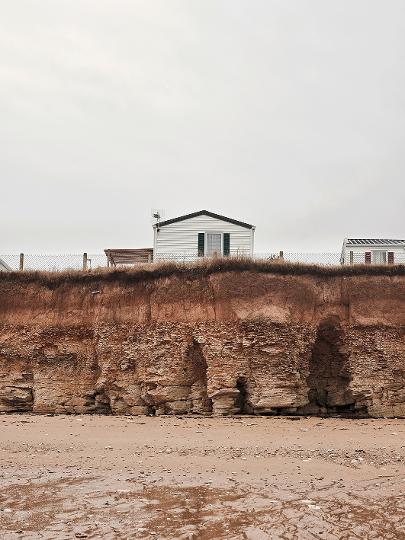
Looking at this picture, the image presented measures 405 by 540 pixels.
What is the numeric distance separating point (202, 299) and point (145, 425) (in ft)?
18.6

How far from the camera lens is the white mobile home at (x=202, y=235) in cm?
3089

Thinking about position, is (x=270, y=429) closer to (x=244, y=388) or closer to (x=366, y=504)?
(x=244, y=388)

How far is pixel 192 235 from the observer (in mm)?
30984

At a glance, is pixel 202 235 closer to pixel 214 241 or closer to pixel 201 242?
pixel 201 242

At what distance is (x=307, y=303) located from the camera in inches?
872

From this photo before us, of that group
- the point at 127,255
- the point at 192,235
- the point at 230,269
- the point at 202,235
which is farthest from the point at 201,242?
the point at 230,269

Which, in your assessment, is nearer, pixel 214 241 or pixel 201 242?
pixel 201 242

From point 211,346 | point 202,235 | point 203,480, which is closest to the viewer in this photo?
point 203,480

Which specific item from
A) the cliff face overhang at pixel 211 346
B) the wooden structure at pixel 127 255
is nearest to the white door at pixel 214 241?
the wooden structure at pixel 127 255

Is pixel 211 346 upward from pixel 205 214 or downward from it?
downward

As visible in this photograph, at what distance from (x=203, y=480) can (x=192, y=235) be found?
2067 cm

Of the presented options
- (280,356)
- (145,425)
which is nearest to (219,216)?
(280,356)

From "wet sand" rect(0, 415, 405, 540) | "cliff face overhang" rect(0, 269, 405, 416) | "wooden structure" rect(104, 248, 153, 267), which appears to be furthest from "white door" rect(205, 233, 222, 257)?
"wet sand" rect(0, 415, 405, 540)

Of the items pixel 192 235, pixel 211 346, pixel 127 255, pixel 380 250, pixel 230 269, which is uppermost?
pixel 192 235
